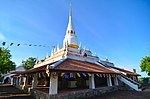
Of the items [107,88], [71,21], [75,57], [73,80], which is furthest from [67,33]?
[107,88]

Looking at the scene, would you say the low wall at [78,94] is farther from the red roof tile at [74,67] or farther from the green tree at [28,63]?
the green tree at [28,63]

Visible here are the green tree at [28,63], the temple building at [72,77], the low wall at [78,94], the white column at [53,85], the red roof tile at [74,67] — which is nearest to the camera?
the white column at [53,85]

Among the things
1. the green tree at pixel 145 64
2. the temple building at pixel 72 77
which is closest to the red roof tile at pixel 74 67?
the temple building at pixel 72 77

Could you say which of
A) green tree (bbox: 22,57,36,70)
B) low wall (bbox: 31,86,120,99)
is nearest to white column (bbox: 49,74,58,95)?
low wall (bbox: 31,86,120,99)

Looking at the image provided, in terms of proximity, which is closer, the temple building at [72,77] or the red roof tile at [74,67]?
the temple building at [72,77]

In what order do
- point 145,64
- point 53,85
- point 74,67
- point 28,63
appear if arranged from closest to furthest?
point 53,85, point 74,67, point 145,64, point 28,63

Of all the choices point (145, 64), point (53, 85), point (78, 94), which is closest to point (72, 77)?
point (78, 94)

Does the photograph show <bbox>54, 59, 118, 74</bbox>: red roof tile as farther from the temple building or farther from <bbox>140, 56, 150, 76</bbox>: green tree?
<bbox>140, 56, 150, 76</bbox>: green tree

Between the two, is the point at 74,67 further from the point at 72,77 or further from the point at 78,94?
the point at 72,77

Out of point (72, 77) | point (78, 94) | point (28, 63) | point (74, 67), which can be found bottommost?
point (78, 94)

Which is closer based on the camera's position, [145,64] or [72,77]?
[72,77]

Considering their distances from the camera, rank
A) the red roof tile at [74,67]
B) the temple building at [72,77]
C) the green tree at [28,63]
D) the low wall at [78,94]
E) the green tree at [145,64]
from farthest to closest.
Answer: the green tree at [28,63] < the green tree at [145,64] < the red roof tile at [74,67] < the temple building at [72,77] < the low wall at [78,94]

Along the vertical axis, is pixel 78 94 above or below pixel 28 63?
below

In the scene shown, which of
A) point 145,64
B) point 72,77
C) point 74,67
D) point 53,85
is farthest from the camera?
point 145,64
